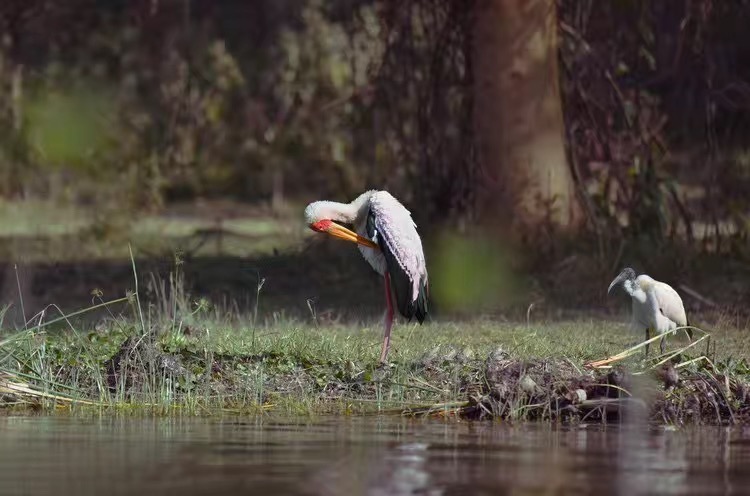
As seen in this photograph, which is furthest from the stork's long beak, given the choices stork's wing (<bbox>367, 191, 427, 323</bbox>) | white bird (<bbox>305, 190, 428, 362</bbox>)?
stork's wing (<bbox>367, 191, 427, 323</bbox>)

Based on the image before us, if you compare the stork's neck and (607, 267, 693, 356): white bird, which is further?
the stork's neck

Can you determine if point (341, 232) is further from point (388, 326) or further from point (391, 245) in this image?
point (388, 326)

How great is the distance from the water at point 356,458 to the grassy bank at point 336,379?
0.30 metres

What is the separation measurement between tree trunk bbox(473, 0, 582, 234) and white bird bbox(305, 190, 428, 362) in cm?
411

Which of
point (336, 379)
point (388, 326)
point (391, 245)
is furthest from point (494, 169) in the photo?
point (336, 379)

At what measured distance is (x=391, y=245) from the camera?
1254cm

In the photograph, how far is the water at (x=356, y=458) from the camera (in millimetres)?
7742

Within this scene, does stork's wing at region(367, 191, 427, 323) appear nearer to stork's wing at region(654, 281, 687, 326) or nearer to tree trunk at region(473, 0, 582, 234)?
stork's wing at region(654, 281, 687, 326)

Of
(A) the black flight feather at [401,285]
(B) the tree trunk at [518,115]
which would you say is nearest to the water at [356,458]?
(A) the black flight feather at [401,285]

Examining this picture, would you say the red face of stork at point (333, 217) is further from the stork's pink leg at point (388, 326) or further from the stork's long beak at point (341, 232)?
the stork's pink leg at point (388, 326)

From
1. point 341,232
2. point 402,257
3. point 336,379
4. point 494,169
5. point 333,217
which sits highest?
point 494,169

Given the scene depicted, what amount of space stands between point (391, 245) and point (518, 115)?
4.76 metres

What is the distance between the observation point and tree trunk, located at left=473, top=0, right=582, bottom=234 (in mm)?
16984

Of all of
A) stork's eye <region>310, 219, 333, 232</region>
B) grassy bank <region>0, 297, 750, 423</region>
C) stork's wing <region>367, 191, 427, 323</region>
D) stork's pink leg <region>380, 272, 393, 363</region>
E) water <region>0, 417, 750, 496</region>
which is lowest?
water <region>0, 417, 750, 496</region>
